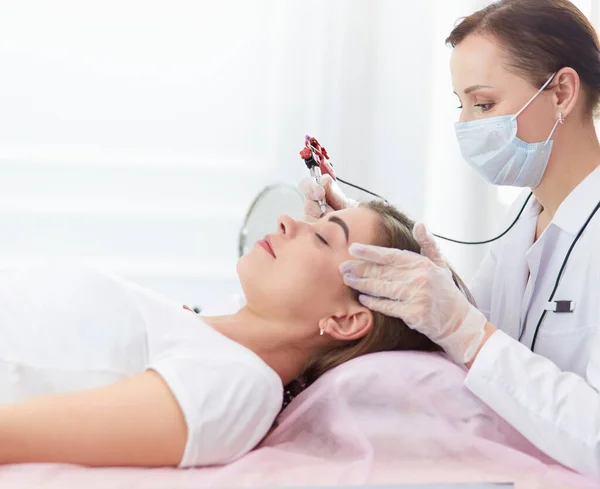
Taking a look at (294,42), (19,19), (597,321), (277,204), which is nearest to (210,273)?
(277,204)

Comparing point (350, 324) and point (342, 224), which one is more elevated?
point (342, 224)

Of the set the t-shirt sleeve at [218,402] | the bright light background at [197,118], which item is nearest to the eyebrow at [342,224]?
the t-shirt sleeve at [218,402]

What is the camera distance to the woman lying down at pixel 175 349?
1061 millimetres

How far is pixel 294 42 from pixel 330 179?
1416 mm

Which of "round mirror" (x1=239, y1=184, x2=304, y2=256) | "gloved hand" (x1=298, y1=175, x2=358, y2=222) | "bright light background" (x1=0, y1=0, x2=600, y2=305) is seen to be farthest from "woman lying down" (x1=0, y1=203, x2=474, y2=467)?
"bright light background" (x1=0, y1=0, x2=600, y2=305)

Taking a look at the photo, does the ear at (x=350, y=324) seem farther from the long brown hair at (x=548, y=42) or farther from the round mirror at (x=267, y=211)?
the round mirror at (x=267, y=211)

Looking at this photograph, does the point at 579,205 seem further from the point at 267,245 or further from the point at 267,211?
the point at 267,211

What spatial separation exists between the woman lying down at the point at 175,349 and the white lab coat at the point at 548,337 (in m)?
0.22

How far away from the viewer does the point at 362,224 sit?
1453mm

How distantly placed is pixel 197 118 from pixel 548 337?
186 centimetres

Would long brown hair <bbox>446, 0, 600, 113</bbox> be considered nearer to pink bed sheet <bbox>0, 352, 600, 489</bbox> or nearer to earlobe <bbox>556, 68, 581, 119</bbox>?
earlobe <bbox>556, 68, 581, 119</bbox>

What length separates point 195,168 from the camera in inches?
115

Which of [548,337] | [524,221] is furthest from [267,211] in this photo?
[548,337]

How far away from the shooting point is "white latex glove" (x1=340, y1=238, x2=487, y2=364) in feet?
4.19
